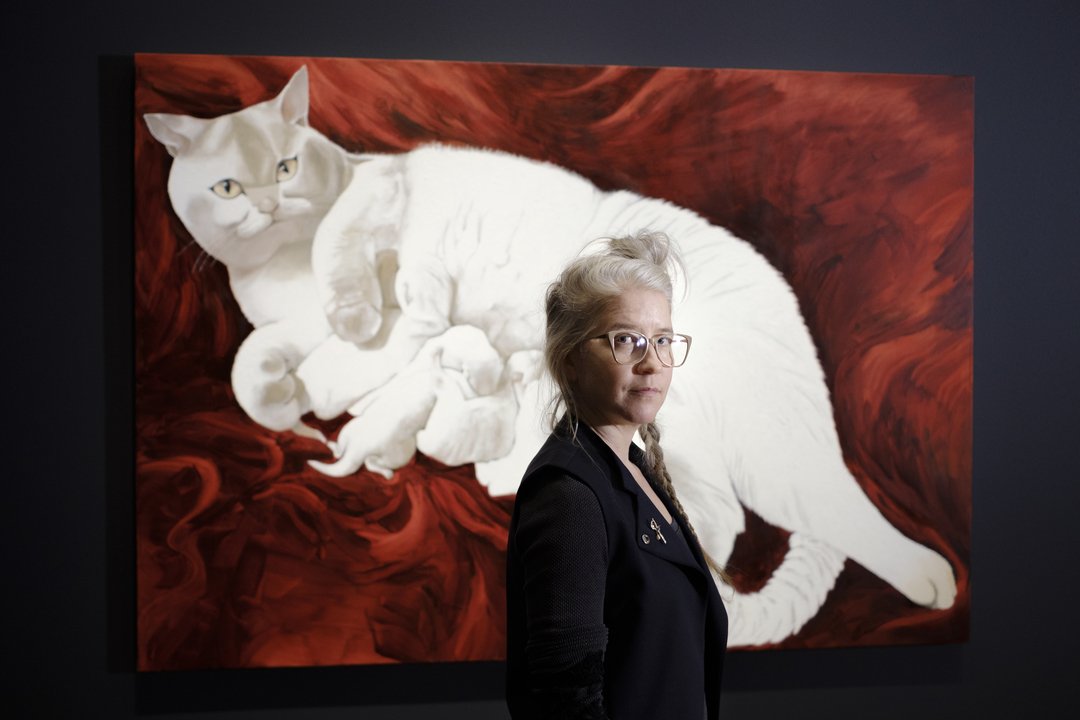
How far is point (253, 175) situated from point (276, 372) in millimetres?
544

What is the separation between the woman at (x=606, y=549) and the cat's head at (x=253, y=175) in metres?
1.08

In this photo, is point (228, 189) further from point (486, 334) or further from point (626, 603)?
point (626, 603)

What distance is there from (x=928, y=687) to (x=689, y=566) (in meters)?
1.63

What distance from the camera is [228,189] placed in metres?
1.97

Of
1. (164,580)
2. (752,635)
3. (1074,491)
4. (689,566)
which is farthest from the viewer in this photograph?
(1074,491)

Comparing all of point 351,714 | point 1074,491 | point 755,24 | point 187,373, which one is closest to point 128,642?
point 351,714

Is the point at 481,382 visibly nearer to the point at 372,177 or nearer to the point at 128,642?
the point at 372,177

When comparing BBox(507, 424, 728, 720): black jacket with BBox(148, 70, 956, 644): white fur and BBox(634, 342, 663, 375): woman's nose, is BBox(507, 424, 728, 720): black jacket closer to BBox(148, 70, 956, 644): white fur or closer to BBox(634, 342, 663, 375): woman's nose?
BBox(634, 342, 663, 375): woman's nose

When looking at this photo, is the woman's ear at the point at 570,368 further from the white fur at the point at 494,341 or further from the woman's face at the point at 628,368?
the white fur at the point at 494,341

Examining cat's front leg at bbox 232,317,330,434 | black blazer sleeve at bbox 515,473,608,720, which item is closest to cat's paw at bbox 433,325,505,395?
cat's front leg at bbox 232,317,330,434

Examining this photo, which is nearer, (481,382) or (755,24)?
(481,382)

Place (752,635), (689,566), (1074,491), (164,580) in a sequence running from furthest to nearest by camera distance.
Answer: (1074,491)
(752,635)
(164,580)
(689,566)

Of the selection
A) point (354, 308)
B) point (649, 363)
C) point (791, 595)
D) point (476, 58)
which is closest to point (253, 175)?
point (354, 308)

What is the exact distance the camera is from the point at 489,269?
2.02 meters
